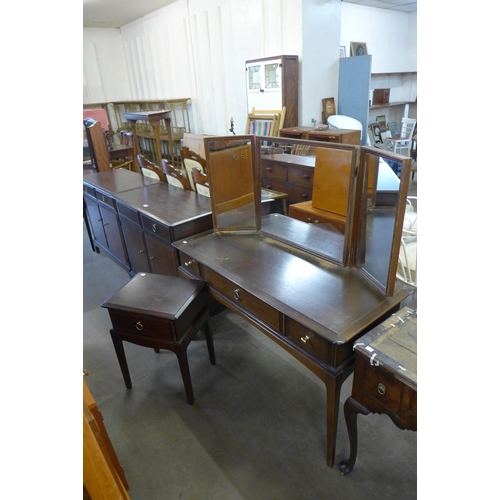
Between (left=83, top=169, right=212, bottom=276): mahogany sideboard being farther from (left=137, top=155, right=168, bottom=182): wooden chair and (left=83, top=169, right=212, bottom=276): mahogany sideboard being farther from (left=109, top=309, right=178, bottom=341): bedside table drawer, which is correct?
(left=109, top=309, right=178, bottom=341): bedside table drawer

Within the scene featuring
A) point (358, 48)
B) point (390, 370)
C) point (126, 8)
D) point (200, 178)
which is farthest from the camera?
point (126, 8)

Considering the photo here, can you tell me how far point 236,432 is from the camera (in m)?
1.65

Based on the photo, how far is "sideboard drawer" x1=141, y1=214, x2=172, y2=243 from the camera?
2131 mm

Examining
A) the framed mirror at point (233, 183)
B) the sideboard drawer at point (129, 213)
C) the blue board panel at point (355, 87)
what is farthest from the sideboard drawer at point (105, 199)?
the blue board panel at point (355, 87)

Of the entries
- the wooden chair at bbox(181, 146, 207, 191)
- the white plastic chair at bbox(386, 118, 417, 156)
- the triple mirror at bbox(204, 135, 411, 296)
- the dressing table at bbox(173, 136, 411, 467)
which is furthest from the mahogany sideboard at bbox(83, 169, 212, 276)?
the white plastic chair at bbox(386, 118, 417, 156)

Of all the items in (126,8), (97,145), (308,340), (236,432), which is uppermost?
(126,8)

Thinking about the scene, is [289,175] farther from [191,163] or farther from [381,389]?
[381,389]

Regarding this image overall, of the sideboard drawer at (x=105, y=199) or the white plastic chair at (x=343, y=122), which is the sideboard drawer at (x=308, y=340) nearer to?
the sideboard drawer at (x=105, y=199)

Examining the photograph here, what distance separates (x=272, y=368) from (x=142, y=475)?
0.85 m

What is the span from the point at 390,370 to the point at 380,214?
1.85 ft

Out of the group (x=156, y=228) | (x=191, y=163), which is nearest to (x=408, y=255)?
(x=156, y=228)
